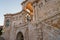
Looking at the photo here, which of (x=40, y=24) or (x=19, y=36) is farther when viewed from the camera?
(x=19, y=36)

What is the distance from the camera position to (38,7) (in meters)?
15.7

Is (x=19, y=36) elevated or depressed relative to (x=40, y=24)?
depressed

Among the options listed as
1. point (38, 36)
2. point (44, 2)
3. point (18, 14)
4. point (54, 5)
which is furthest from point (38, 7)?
point (18, 14)

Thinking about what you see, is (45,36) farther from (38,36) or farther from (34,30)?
(34,30)

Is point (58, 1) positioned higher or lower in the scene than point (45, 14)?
higher

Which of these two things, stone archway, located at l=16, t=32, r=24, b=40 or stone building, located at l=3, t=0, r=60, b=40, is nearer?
stone building, located at l=3, t=0, r=60, b=40

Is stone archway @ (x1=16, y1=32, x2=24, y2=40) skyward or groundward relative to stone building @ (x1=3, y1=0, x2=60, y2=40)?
groundward

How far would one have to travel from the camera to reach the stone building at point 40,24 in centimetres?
1103

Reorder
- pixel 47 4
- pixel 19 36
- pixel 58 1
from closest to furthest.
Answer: pixel 58 1 < pixel 47 4 < pixel 19 36

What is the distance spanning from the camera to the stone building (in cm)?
1103

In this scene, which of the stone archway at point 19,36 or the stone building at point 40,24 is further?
the stone archway at point 19,36

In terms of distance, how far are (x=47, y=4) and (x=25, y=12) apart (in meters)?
5.87

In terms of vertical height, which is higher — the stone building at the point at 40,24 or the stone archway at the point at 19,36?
the stone building at the point at 40,24

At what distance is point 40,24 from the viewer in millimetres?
12812
